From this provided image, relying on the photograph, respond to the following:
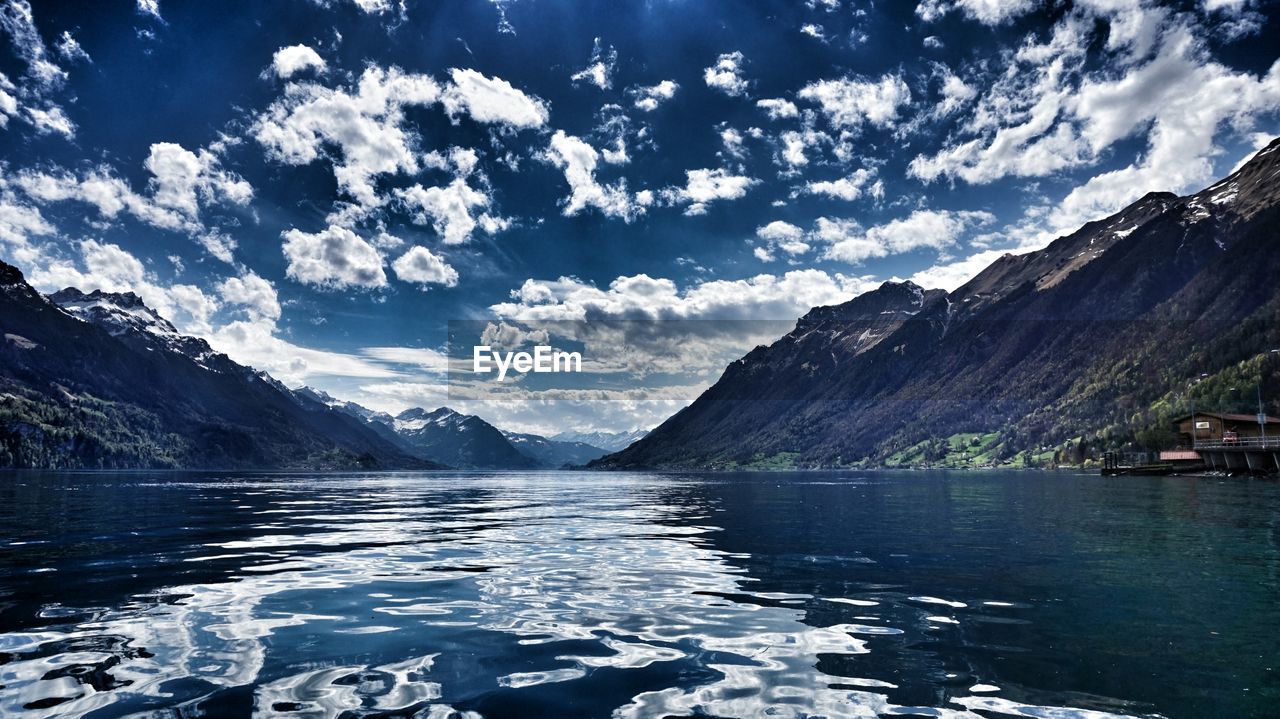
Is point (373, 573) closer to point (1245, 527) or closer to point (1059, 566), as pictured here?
point (1059, 566)

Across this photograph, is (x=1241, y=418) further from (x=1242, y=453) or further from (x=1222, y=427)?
(x=1242, y=453)

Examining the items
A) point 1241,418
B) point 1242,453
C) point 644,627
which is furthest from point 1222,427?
point 644,627

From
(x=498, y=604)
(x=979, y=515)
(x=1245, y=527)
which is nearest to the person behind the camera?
(x=498, y=604)

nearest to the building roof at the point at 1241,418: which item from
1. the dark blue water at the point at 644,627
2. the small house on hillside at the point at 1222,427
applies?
the small house on hillside at the point at 1222,427

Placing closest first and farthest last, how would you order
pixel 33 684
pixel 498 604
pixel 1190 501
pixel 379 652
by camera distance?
1. pixel 33 684
2. pixel 379 652
3. pixel 498 604
4. pixel 1190 501

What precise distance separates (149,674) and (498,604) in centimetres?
911

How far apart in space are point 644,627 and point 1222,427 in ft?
604

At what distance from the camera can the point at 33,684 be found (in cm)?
1214

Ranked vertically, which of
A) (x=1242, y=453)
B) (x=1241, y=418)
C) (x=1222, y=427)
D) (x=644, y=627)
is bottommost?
(x=644, y=627)

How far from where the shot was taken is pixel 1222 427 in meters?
148

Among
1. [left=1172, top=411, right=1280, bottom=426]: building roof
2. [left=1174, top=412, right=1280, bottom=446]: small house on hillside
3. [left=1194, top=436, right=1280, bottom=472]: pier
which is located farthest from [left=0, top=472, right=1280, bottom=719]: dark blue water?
[left=1172, top=411, right=1280, bottom=426]: building roof

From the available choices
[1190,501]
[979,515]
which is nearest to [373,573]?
[979,515]

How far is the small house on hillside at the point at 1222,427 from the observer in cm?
14200

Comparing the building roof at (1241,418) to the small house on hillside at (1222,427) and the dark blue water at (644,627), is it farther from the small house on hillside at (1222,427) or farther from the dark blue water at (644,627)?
the dark blue water at (644,627)
